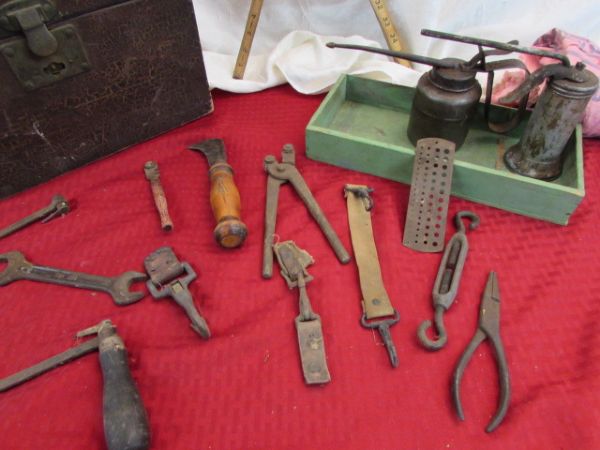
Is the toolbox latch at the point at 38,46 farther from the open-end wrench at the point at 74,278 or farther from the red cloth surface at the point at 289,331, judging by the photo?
the open-end wrench at the point at 74,278

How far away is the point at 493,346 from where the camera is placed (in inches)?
33.2

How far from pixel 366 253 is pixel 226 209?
33 cm

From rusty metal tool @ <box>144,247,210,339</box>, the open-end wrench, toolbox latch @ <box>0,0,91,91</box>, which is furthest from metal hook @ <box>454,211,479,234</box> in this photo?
toolbox latch @ <box>0,0,91,91</box>

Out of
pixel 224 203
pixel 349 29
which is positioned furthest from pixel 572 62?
pixel 224 203

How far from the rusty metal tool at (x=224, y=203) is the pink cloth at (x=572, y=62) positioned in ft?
2.41

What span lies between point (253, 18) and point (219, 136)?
42 centimetres

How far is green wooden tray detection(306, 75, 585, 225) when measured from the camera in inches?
40.6

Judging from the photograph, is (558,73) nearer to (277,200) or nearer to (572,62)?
(572,62)

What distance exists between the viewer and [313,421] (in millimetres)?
776

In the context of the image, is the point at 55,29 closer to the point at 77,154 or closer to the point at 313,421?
the point at 77,154

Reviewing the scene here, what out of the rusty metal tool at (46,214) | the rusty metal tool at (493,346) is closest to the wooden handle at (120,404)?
the rusty metal tool at (46,214)

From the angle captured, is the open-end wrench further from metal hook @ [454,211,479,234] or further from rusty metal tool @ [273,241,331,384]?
metal hook @ [454,211,479,234]

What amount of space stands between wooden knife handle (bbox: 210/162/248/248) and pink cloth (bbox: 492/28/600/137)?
0.74m

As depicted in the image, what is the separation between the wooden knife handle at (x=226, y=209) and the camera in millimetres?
963
